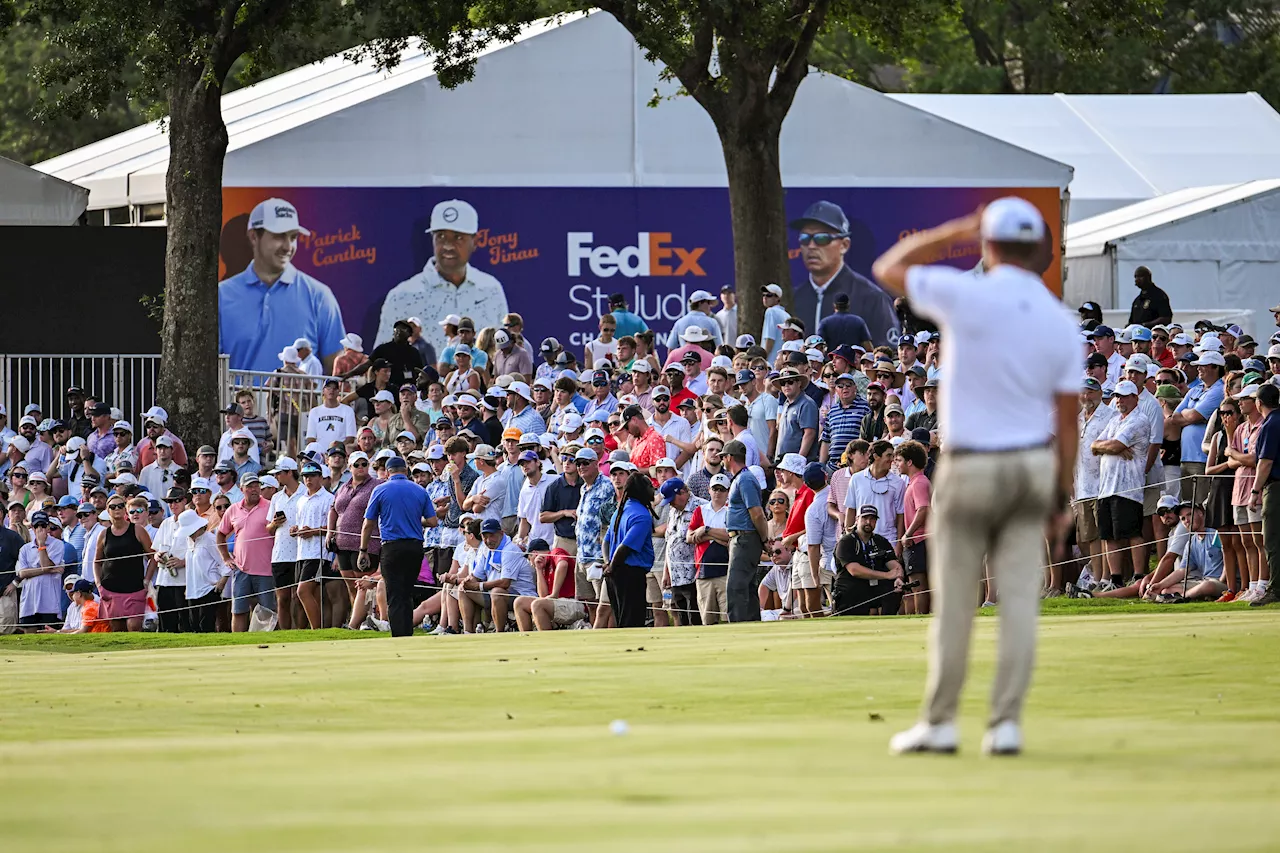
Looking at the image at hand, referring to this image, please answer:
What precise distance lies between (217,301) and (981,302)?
2185 centimetres

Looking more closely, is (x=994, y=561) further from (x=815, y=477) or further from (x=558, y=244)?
(x=558, y=244)

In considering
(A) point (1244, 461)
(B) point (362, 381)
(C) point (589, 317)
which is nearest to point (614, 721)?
(A) point (1244, 461)

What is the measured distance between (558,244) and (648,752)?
2500cm

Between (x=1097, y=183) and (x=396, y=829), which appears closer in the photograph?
(x=396, y=829)

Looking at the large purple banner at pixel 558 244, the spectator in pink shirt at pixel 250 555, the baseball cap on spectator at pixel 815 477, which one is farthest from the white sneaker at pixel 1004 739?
the large purple banner at pixel 558 244

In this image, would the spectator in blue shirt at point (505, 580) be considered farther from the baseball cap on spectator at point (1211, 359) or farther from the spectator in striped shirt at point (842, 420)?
the baseball cap on spectator at point (1211, 359)

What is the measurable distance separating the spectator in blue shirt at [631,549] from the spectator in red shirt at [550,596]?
1055 mm

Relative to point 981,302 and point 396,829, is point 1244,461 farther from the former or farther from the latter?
point 396,829

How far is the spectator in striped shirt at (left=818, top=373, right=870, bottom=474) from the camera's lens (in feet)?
65.4

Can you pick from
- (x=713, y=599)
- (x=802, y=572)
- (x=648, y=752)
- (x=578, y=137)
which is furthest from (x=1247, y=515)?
(x=578, y=137)

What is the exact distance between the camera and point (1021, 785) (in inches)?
245

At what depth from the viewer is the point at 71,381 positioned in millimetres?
28406

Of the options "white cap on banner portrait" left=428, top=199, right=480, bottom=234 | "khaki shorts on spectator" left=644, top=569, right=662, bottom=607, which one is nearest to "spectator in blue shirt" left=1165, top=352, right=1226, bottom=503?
"khaki shorts on spectator" left=644, top=569, right=662, bottom=607

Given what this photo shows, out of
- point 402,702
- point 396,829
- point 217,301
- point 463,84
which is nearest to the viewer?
point 396,829
